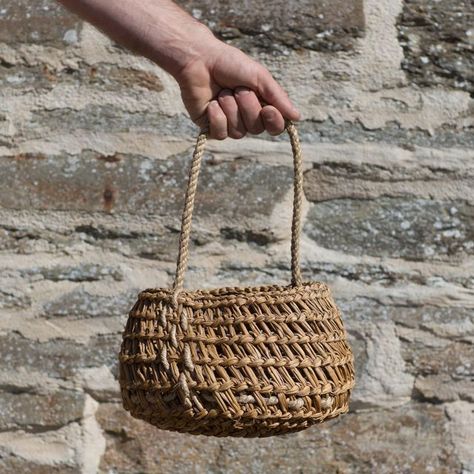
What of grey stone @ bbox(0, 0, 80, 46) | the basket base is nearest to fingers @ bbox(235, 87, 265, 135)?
the basket base

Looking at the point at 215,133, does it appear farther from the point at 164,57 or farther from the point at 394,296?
the point at 394,296

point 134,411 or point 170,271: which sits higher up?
point 134,411

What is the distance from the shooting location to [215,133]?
56.1 inches

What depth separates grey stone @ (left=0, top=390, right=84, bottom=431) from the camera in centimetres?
186

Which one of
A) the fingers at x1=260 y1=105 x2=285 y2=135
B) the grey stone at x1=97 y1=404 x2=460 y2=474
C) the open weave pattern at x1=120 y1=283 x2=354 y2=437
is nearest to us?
the open weave pattern at x1=120 y1=283 x2=354 y2=437

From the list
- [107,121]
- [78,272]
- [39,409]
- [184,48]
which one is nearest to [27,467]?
[39,409]

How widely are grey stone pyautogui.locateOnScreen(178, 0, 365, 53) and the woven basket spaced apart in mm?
703

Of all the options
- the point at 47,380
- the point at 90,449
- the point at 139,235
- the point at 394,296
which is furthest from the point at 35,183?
the point at 394,296

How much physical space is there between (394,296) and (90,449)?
60 cm

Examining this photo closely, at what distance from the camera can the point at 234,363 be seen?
4.02 feet

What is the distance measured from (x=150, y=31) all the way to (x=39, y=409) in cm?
77

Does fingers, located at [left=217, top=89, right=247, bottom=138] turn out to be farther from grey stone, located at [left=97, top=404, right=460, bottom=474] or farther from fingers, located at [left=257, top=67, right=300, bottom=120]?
grey stone, located at [left=97, top=404, right=460, bottom=474]

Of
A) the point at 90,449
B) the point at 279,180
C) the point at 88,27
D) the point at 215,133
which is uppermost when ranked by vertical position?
the point at 215,133

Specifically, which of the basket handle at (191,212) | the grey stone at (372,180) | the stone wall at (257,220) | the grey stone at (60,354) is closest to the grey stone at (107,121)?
the stone wall at (257,220)
